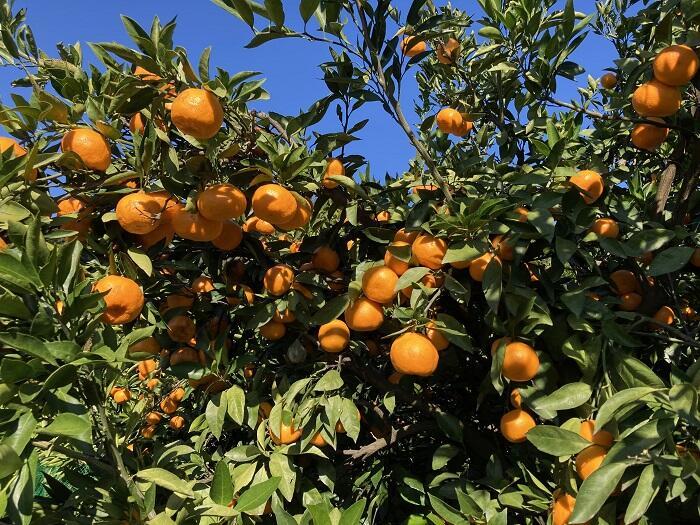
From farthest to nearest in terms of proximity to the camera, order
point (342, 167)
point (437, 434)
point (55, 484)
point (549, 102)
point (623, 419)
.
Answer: point (437, 434) → point (549, 102) → point (342, 167) → point (55, 484) → point (623, 419)

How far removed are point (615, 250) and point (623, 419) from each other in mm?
393

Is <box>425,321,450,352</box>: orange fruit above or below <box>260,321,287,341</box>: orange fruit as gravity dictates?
below

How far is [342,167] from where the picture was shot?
154cm

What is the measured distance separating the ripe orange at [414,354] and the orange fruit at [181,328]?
0.60 m

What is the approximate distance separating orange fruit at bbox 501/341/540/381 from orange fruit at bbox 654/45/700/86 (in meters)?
0.77

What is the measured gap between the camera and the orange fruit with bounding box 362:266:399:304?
1.32 m

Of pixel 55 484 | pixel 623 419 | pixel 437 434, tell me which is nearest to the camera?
pixel 623 419

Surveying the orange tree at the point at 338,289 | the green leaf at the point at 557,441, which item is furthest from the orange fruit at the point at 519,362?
the green leaf at the point at 557,441

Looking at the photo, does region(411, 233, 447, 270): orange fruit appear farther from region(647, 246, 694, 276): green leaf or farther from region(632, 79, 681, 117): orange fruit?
region(632, 79, 681, 117): orange fruit

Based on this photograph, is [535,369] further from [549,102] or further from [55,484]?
[55,484]

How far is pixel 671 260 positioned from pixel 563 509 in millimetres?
621

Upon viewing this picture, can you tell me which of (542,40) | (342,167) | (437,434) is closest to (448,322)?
(342,167)

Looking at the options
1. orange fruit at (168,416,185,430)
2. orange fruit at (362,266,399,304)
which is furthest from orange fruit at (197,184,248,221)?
orange fruit at (168,416,185,430)

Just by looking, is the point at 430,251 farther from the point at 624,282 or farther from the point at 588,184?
the point at 624,282
